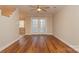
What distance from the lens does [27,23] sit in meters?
10.8

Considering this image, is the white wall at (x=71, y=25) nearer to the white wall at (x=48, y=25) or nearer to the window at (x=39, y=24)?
the window at (x=39, y=24)

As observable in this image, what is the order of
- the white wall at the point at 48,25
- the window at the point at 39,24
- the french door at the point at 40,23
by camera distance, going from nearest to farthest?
1. the window at the point at 39,24
2. the french door at the point at 40,23
3. the white wall at the point at 48,25

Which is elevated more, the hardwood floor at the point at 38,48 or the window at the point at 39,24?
the window at the point at 39,24

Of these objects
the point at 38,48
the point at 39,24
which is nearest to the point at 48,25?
the point at 39,24

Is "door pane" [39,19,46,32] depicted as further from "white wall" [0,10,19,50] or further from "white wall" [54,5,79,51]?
"white wall" [0,10,19,50]

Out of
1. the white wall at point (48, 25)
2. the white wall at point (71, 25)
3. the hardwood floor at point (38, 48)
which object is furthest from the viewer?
the white wall at point (48, 25)

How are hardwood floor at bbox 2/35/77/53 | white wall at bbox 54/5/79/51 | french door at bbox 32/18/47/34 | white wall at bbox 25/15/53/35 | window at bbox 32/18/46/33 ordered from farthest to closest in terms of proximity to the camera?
white wall at bbox 25/15/53/35 < french door at bbox 32/18/47/34 < window at bbox 32/18/46/33 < hardwood floor at bbox 2/35/77/53 < white wall at bbox 54/5/79/51

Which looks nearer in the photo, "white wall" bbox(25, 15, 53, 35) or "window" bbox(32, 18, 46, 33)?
"window" bbox(32, 18, 46, 33)

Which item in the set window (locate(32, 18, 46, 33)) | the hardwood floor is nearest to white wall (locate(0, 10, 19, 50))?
the hardwood floor

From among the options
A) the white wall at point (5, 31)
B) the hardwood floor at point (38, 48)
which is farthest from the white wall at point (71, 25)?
the white wall at point (5, 31)

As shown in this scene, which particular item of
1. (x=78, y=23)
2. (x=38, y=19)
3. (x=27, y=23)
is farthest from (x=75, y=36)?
(x=27, y=23)

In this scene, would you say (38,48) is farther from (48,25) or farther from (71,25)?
(48,25)

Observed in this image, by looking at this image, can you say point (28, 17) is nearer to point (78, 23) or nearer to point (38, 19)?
point (38, 19)
